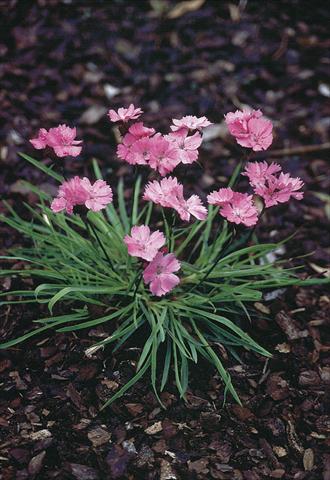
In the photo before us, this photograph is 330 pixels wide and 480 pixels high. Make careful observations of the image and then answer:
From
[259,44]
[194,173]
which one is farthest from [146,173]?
[259,44]

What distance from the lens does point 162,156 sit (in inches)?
67.8

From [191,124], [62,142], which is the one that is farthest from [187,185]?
[62,142]

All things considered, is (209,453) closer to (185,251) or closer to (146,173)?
(185,251)

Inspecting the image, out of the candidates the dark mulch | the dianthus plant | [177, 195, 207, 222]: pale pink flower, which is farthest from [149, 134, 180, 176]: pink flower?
the dark mulch

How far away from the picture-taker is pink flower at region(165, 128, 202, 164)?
5.71ft

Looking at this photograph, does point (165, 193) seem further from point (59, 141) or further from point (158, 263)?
point (59, 141)

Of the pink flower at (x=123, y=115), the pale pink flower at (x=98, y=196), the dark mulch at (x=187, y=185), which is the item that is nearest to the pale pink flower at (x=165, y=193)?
the pale pink flower at (x=98, y=196)

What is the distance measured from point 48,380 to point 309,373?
84 centimetres

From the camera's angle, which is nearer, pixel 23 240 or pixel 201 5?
pixel 23 240

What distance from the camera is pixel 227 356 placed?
2059 millimetres

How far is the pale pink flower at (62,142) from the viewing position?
175 centimetres

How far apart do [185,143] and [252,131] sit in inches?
7.6

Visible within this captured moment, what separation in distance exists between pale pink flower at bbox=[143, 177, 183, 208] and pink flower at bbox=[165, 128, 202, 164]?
0.31ft

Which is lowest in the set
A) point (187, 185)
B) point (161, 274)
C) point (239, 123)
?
point (187, 185)
